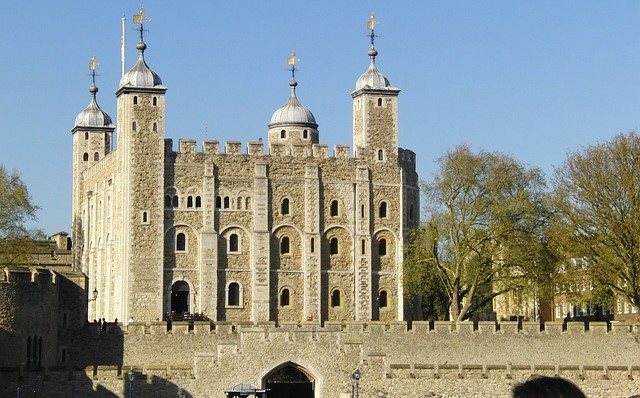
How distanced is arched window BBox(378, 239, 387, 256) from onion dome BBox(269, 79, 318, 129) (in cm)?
1127

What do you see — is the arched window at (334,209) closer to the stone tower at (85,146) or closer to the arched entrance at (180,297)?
the arched entrance at (180,297)

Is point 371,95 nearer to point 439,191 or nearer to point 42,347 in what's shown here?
point 439,191

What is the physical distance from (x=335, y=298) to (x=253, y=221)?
20.4 feet

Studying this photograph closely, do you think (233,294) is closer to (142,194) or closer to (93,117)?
(142,194)

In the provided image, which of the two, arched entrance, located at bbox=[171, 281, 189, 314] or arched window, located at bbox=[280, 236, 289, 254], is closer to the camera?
arched entrance, located at bbox=[171, 281, 189, 314]

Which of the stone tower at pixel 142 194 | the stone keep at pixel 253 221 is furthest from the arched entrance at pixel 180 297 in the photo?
the stone tower at pixel 142 194

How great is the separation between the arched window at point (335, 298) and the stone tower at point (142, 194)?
966 cm

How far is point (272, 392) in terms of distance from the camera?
1895 inches

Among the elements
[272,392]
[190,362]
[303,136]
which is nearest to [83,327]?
[190,362]

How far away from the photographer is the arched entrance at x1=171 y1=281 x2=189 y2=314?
68.0 m

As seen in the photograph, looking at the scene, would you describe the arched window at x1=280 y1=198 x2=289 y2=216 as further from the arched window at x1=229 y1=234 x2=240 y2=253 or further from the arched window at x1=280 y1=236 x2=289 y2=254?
the arched window at x1=229 y1=234 x2=240 y2=253

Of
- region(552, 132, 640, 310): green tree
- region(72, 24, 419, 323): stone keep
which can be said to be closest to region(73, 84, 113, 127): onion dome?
region(72, 24, 419, 323): stone keep

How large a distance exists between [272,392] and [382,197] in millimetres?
25438

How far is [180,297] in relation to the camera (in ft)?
224
